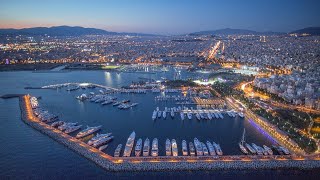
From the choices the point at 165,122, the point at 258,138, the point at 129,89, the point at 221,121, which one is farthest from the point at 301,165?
the point at 129,89

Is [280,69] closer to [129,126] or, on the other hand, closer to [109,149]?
[129,126]

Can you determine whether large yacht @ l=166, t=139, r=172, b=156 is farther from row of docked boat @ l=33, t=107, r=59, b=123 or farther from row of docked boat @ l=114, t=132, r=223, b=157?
row of docked boat @ l=33, t=107, r=59, b=123

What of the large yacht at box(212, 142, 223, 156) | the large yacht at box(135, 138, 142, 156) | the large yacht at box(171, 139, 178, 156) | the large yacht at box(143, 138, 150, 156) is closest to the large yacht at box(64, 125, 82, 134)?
the large yacht at box(135, 138, 142, 156)

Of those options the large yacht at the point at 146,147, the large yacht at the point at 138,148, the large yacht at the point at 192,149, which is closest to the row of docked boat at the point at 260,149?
the large yacht at the point at 192,149

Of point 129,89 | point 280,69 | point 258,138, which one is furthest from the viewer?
point 280,69

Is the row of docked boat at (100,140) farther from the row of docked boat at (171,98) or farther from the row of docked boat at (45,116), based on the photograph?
the row of docked boat at (171,98)

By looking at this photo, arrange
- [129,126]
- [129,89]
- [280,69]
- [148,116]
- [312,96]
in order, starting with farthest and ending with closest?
[280,69] → [129,89] → [312,96] → [148,116] → [129,126]

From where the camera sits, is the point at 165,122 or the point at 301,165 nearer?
the point at 301,165

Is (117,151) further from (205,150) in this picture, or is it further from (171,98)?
(171,98)

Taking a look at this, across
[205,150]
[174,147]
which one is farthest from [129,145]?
[205,150]
